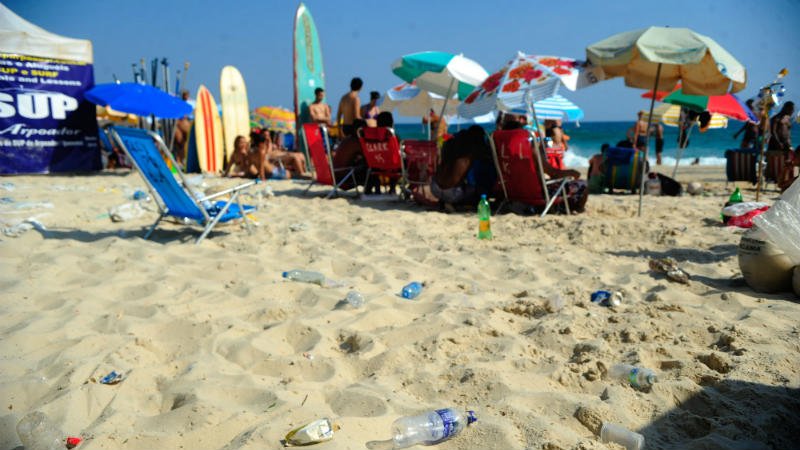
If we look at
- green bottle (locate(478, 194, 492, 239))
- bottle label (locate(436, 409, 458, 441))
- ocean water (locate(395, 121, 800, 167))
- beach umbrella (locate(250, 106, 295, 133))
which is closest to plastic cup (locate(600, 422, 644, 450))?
bottle label (locate(436, 409, 458, 441))

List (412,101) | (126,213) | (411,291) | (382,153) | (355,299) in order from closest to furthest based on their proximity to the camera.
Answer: (355,299), (411,291), (126,213), (382,153), (412,101)

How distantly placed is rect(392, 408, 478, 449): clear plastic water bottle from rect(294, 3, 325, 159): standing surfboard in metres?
9.45

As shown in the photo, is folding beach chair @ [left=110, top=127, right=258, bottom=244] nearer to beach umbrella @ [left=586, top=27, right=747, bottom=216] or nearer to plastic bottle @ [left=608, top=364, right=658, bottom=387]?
plastic bottle @ [left=608, top=364, right=658, bottom=387]

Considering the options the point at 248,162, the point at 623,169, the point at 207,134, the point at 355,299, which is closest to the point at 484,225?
the point at 355,299

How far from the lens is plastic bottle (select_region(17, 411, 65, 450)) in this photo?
1.82 metres

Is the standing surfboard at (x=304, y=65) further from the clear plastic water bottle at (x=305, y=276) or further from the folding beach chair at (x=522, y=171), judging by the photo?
the clear plastic water bottle at (x=305, y=276)

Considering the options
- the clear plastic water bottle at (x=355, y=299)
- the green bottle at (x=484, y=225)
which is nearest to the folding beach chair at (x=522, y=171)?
the green bottle at (x=484, y=225)

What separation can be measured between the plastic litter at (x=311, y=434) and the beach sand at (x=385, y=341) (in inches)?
1.4

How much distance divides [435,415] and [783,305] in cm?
218

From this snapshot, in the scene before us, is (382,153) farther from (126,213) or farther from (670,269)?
(670,269)

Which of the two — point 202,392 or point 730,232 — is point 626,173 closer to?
point 730,232

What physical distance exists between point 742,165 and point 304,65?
26.0ft

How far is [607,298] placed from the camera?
10.4 feet

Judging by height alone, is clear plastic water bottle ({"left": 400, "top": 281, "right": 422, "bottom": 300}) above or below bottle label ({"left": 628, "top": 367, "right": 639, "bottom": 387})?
below
